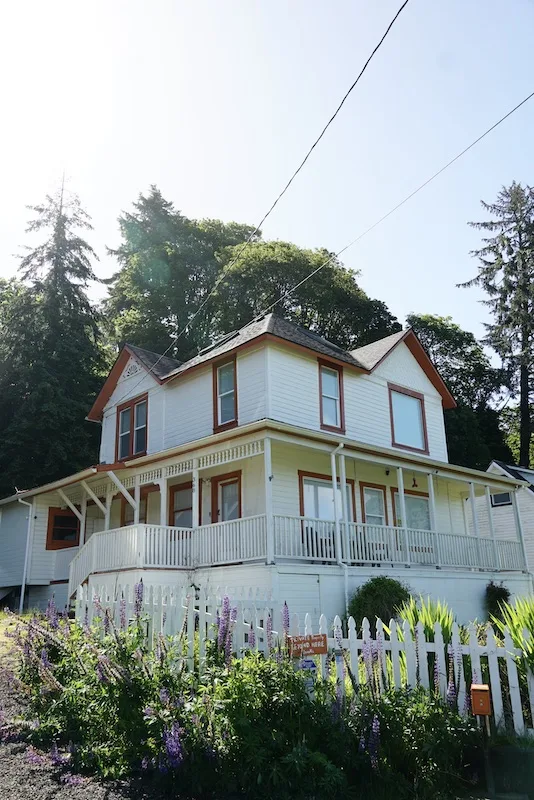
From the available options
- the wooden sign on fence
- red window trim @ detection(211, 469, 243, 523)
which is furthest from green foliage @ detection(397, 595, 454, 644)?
red window trim @ detection(211, 469, 243, 523)

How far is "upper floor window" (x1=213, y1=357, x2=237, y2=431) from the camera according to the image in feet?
63.2

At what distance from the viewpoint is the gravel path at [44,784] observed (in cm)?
518

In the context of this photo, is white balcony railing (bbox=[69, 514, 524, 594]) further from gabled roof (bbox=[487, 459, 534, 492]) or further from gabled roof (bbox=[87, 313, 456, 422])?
gabled roof (bbox=[487, 459, 534, 492])

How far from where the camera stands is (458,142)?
9797mm

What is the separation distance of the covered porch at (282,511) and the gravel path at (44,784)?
8123mm

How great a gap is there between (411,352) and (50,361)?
61.7ft

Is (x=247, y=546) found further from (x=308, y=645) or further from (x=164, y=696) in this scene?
(x=164, y=696)

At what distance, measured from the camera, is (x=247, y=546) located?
572 inches

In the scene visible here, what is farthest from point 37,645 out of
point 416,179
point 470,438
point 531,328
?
point 531,328

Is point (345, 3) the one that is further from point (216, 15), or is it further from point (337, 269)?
point (337, 269)

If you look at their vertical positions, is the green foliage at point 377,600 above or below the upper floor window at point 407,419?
below

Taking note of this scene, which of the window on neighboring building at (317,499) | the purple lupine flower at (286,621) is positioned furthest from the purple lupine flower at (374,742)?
the window on neighboring building at (317,499)

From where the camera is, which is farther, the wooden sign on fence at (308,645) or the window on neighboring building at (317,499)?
the window on neighboring building at (317,499)

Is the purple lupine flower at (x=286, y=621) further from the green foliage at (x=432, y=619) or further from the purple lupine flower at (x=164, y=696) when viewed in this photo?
the green foliage at (x=432, y=619)
